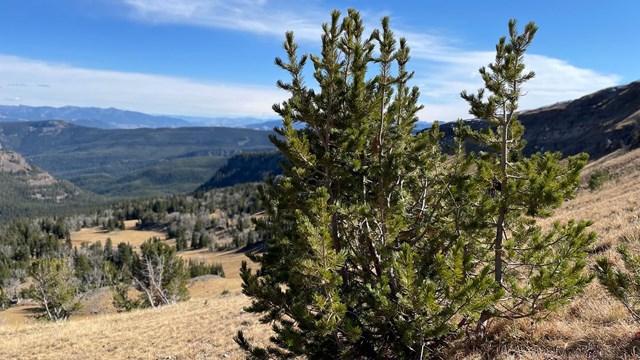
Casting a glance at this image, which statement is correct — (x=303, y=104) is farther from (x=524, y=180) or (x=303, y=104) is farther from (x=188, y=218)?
(x=188, y=218)

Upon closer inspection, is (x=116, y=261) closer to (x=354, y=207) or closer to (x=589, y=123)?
(x=354, y=207)

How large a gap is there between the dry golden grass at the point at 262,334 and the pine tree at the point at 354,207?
53.6 inches

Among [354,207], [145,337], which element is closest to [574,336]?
[354,207]

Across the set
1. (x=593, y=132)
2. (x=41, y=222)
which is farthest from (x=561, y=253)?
(x=41, y=222)

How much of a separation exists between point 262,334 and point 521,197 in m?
11.8

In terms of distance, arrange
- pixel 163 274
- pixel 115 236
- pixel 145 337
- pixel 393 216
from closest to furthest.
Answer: pixel 393 216, pixel 145 337, pixel 163 274, pixel 115 236

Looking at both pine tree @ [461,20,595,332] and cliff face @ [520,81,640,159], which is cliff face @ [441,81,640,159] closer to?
cliff face @ [520,81,640,159]

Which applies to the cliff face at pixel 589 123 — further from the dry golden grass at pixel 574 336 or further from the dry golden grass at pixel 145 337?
the dry golden grass at pixel 574 336

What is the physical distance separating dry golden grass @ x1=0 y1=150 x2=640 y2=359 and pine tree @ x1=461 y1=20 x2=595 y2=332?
65cm

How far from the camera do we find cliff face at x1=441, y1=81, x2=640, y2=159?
113250 mm

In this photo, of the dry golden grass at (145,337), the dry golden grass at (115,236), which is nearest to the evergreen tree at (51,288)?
the dry golden grass at (145,337)

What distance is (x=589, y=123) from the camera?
451ft

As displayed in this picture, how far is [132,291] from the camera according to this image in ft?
235

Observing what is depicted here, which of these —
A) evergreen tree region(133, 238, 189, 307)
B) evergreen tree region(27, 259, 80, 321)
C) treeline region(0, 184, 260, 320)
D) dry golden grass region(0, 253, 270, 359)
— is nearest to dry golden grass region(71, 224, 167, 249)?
treeline region(0, 184, 260, 320)
